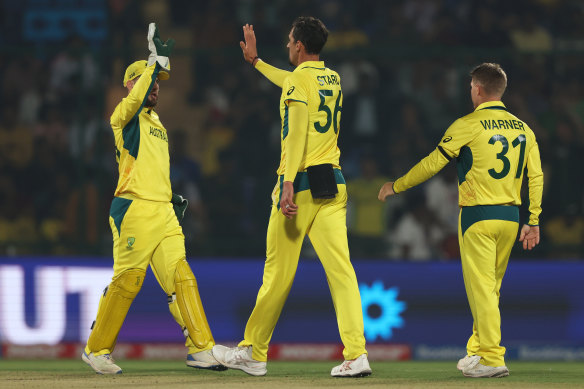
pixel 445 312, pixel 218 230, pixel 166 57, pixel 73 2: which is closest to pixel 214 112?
pixel 218 230

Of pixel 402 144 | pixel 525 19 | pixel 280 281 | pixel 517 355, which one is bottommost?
pixel 517 355

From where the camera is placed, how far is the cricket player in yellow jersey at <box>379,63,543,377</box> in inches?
304

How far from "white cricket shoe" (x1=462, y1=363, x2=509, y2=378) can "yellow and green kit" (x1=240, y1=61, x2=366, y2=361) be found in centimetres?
88

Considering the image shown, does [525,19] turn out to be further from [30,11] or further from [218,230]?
[30,11]

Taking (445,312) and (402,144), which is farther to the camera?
(402,144)

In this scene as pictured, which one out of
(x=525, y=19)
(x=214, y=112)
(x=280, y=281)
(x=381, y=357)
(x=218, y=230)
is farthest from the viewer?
(x=525, y=19)

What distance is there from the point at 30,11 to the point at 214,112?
12.5 feet

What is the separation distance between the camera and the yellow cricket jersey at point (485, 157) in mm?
7801

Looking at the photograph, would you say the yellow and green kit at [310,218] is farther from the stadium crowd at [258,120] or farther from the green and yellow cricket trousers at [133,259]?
the stadium crowd at [258,120]

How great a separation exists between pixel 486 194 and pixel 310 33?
1752 millimetres

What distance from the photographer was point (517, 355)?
35.8ft

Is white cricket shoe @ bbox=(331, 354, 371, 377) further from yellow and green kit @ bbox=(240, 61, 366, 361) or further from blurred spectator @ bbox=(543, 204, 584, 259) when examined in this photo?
blurred spectator @ bbox=(543, 204, 584, 259)

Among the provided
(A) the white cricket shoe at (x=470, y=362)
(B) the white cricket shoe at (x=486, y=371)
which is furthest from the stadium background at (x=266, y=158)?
(B) the white cricket shoe at (x=486, y=371)

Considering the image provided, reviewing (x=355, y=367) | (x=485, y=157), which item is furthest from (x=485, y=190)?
(x=355, y=367)
